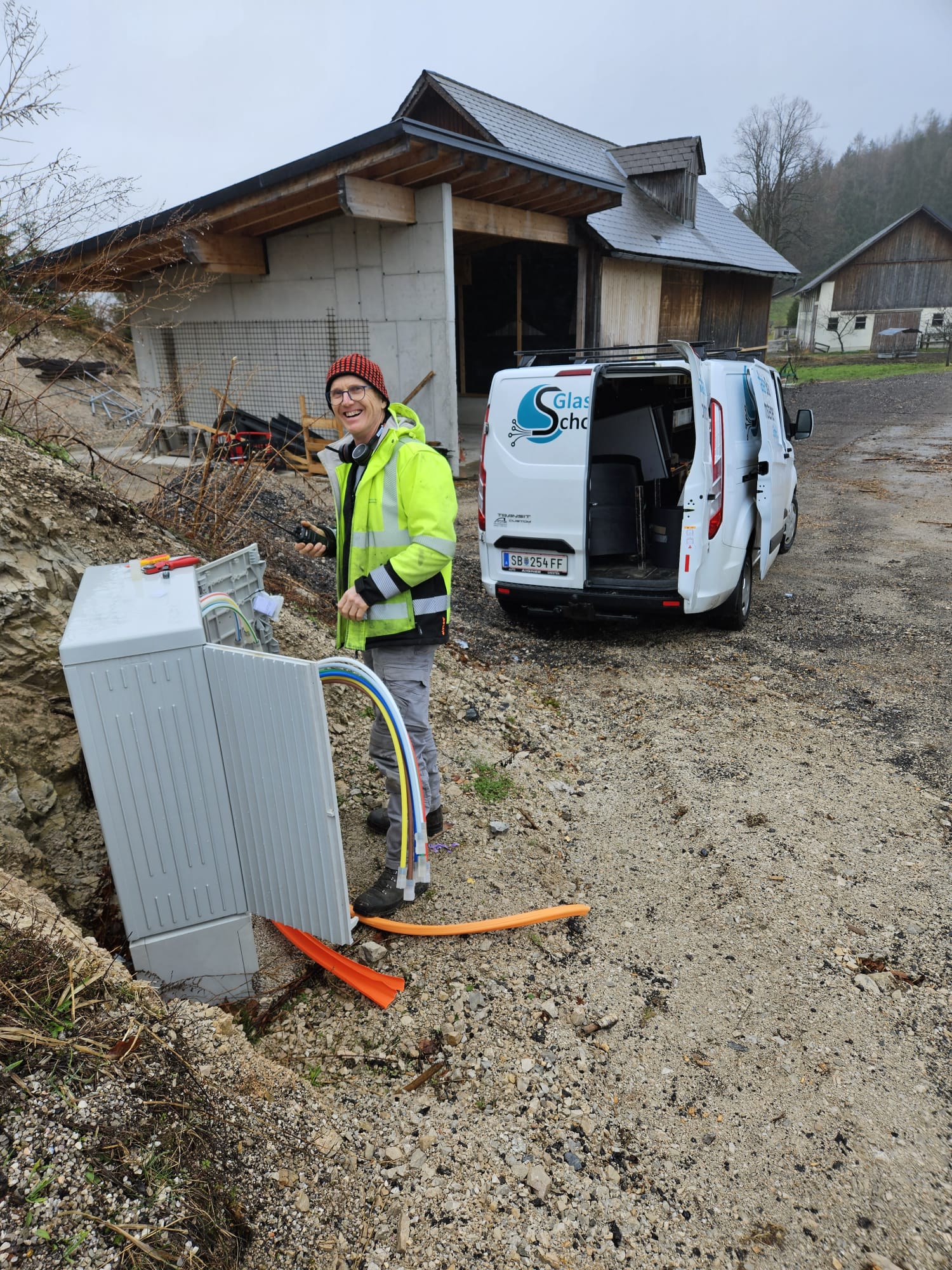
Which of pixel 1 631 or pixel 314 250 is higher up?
pixel 314 250

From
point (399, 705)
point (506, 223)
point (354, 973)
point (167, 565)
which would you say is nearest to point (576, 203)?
point (506, 223)

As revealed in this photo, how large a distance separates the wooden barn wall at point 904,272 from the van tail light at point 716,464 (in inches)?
1751

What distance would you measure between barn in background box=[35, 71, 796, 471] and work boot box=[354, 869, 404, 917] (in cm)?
A: 407

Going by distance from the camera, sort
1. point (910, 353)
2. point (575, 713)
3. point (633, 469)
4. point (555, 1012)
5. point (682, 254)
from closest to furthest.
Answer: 1. point (555, 1012)
2. point (575, 713)
3. point (633, 469)
4. point (682, 254)
5. point (910, 353)

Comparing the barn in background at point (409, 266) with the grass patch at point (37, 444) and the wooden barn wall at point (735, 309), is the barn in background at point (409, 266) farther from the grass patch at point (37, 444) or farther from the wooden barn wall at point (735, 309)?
the wooden barn wall at point (735, 309)

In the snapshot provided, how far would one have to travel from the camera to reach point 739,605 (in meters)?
6.18

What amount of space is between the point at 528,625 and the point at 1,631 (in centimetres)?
433

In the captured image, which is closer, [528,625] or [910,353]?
[528,625]

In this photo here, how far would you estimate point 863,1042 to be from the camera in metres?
2.48

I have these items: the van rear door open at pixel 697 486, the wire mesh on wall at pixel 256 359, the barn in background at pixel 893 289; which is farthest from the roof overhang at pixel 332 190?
the barn in background at pixel 893 289

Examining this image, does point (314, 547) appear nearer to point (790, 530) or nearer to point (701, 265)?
point (790, 530)

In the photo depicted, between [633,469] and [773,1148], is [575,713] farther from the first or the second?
[773,1148]

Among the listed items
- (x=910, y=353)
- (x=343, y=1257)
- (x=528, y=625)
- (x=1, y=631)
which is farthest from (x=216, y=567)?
(x=910, y=353)

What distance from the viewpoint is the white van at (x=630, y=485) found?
17.6 ft
